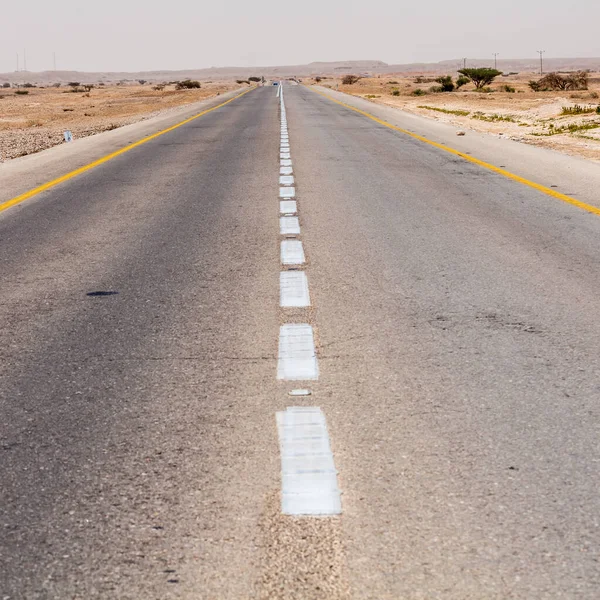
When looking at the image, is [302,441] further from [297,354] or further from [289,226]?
[289,226]

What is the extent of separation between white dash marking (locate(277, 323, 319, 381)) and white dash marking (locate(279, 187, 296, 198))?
6.21 m

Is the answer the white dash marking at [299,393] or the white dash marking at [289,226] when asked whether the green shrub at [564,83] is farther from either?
the white dash marking at [299,393]

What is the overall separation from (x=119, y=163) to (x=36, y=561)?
46.5 ft

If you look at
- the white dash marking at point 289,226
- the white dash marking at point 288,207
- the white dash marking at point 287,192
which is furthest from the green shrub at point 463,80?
the white dash marking at point 289,226

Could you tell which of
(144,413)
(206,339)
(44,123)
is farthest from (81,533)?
(44,123)

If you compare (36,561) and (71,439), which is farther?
(71,439)

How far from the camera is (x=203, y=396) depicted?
12.9 ft

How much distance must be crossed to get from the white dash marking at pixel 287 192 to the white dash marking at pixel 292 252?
324 centimetres

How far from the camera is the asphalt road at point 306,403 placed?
2.53 metres

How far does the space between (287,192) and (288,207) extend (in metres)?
1.38

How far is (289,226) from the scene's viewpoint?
8844mm

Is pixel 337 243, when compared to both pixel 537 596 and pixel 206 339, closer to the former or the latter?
pixel 206 339

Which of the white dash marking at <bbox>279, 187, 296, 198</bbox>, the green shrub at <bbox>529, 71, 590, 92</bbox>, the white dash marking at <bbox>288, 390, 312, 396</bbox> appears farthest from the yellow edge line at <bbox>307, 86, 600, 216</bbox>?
the green shrub at <bbox>529, 71, 590, 92</bbox>

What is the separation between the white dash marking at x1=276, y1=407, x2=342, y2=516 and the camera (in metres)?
2.87
